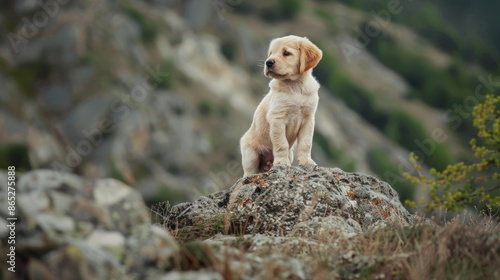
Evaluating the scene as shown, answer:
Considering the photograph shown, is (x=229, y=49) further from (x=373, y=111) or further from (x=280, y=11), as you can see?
(x=373, y=111)

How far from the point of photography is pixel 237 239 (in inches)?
356

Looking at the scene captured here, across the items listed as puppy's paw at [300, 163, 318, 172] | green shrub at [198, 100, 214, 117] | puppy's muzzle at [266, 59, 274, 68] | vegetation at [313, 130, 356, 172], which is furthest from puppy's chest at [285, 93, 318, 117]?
green shrub at [198, 100, 214, 117]

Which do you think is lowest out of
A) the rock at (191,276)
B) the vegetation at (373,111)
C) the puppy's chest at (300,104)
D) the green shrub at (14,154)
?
the rock at (191,276)

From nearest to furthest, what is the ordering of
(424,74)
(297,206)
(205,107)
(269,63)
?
(297,206) < (269,63) < (205,107) < (424,74)

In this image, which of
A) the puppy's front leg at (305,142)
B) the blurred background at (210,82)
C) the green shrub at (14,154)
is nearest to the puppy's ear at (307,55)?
the puppy's front leg at (305,142)

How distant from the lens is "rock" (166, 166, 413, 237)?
1015 centimetres

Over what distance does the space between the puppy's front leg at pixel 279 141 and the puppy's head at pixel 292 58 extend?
28.7 inches

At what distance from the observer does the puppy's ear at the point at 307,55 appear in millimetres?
12188

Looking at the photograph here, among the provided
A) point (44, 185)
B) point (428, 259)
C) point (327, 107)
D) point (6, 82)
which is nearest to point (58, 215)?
point (44, 185)

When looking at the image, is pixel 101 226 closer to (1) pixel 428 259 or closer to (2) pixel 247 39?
(1) pixel 428 259

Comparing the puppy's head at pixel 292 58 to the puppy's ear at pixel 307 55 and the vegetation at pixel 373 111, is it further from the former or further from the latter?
the vegetation at pixel 373 111

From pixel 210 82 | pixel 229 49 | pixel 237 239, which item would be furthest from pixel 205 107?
pixel 237 239

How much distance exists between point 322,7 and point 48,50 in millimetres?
60786

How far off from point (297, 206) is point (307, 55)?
9.57ft
